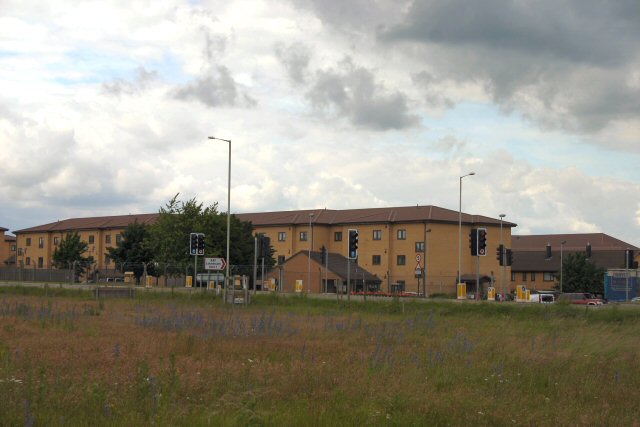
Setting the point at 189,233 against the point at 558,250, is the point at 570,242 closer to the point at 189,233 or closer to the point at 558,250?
the point at 558,250

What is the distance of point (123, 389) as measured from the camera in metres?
11.1

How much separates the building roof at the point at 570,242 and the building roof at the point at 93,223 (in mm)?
59134

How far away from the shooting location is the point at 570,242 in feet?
424

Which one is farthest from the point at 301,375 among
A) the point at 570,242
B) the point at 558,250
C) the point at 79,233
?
the point at 570,242

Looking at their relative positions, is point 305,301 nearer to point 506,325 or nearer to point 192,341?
point 506,325

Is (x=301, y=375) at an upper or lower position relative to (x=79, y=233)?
lower

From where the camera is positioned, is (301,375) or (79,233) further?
(79,233)

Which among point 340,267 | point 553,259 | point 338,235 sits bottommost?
point 340,267

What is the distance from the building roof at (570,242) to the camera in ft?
403

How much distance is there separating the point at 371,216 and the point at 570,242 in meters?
50.1

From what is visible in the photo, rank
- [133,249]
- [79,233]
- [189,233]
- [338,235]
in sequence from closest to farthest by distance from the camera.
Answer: [189,233]
[133,249]
[338,235]
[79,233]

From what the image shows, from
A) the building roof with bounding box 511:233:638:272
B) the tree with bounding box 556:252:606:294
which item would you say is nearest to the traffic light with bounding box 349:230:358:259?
the tree with bounding box 556:252:606:294

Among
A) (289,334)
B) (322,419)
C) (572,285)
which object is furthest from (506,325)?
(572,285)

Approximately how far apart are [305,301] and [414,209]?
57084 mm
